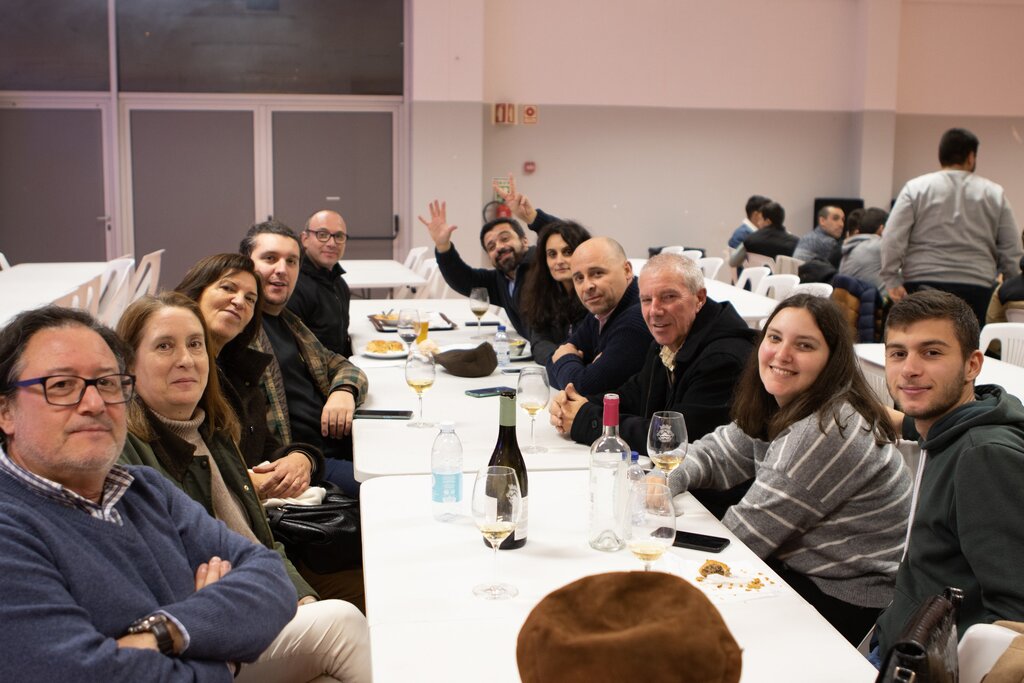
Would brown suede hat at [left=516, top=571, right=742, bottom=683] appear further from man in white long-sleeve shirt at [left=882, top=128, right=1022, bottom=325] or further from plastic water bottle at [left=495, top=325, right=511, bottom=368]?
man in white long-sleeve shirt at [left=882, top=128, right=1022, bottom=325]

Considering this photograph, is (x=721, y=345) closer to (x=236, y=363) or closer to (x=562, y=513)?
(x=562, y=513)

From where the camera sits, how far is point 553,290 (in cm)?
485

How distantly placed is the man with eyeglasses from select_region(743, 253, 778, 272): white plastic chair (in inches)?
323

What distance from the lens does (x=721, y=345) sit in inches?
123

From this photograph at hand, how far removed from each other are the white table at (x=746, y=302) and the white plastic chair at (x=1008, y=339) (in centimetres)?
113

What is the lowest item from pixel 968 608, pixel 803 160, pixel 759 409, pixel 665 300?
pixel 968 608

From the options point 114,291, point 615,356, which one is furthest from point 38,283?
point 615,356

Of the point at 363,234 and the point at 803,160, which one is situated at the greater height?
the point at 803,160

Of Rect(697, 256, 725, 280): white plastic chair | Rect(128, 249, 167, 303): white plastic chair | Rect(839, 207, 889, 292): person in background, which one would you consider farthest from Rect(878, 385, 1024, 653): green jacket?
Rect(697, 256, 725, 280): white plastic chair

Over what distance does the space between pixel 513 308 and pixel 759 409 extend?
9.72 ft

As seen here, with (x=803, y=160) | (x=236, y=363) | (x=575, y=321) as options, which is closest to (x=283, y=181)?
(x=803, y=160)

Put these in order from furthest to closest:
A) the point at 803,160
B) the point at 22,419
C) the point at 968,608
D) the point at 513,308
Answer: the point at 803,160
the point at 513,308
the point at 968,608
the point at 22,419

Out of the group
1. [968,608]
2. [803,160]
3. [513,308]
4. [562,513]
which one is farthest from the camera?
[803,160]

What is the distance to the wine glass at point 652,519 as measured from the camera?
6.24ft
